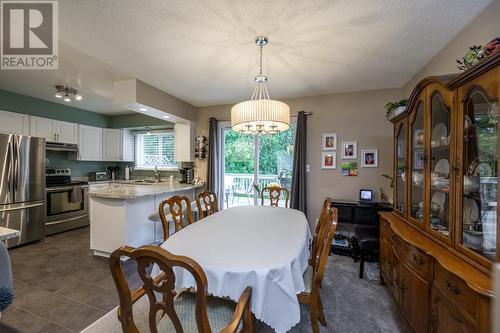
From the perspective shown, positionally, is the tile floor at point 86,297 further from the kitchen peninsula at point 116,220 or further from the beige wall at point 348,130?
the beige wall at point 348,130

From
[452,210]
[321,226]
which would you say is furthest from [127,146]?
[452,210]

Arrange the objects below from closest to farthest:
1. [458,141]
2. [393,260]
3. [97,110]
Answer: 1. [458,141]
2. [393,260]
3. [97,110]

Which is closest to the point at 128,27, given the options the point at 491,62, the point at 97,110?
the point at 491,62

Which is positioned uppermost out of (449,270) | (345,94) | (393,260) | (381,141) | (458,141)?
(345,94)

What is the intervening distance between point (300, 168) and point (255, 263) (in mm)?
2555

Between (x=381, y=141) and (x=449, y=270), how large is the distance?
2616mm

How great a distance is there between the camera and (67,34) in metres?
1.97

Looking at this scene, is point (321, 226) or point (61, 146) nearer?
point (321, 226)

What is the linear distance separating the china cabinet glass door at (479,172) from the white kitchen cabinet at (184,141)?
12.9 ft

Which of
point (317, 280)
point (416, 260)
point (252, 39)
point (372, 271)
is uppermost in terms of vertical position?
point (252, 39)

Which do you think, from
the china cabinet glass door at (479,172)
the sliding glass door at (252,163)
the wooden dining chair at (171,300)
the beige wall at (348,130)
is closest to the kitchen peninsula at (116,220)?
the sliding glass door at (252,163)

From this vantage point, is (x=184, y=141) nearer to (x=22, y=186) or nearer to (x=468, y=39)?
(x=22, y=186)

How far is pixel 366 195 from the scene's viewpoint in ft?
10.8

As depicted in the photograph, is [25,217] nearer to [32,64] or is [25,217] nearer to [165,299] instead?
[32,64]
